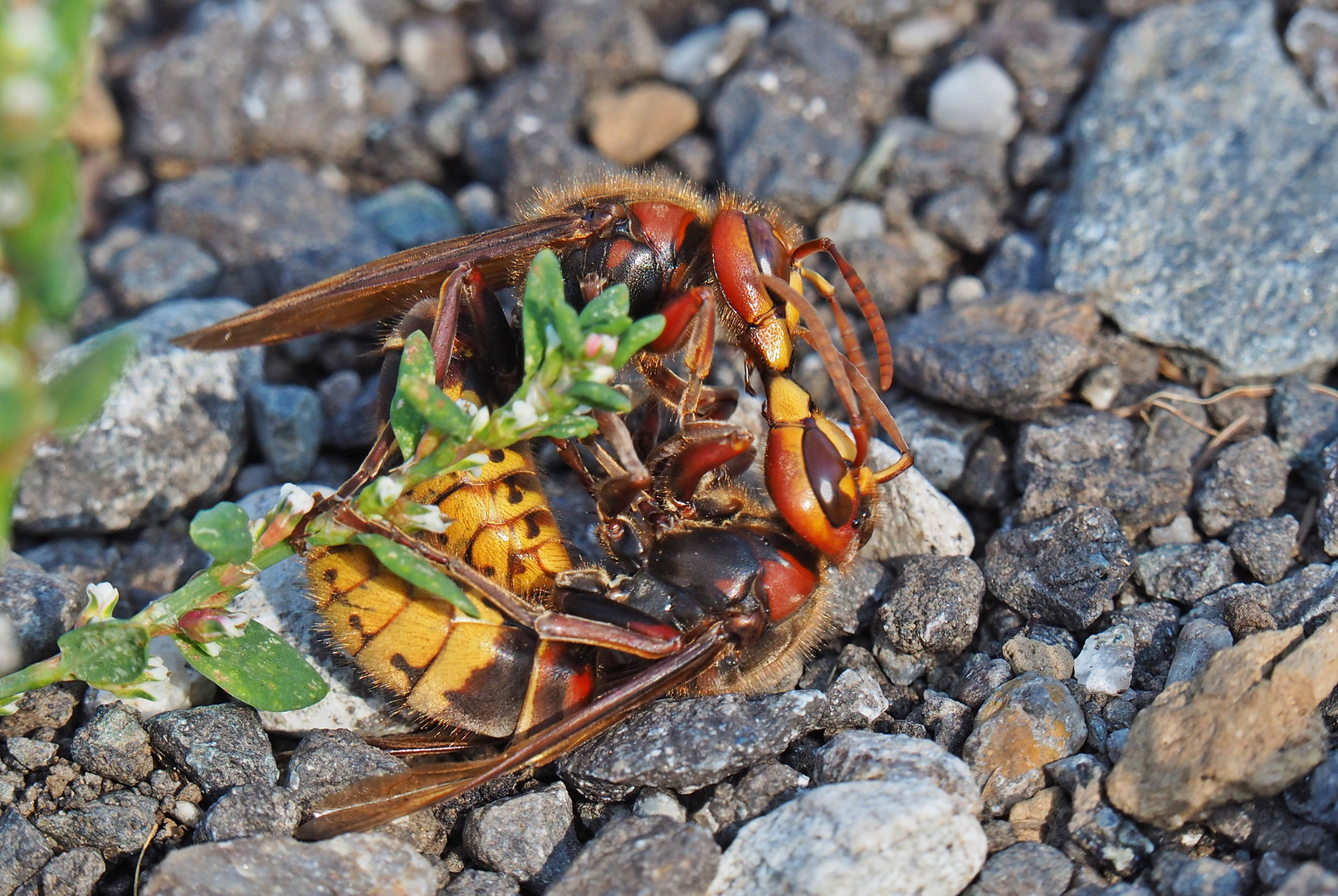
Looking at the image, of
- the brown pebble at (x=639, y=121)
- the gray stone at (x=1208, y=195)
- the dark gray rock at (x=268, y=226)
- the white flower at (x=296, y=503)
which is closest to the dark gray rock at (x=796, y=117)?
the brown pebble at (x=639, y=121)

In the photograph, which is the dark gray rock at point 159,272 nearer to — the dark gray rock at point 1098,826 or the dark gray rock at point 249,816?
the dark gray rock at point 249,816

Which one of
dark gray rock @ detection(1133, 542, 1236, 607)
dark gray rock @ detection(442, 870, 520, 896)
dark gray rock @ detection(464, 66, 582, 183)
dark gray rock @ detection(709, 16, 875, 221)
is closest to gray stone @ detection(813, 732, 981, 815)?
dark gray rock @ detection(442, 870, 520, 896)

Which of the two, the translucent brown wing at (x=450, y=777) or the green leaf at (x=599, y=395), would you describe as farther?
the translucent brown wing at (x=450, y=777)

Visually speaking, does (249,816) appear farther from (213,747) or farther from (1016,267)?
(1016,267)

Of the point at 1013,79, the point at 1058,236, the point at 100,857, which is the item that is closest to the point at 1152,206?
the point at 1058,236

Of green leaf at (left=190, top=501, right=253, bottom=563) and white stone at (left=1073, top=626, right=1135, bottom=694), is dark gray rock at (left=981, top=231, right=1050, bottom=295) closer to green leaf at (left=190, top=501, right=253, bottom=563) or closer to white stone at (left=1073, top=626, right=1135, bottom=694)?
white stone at (left=1073, top=626, right=1135, bottom=694)

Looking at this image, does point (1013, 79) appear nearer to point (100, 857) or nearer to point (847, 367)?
point (847, 367)
